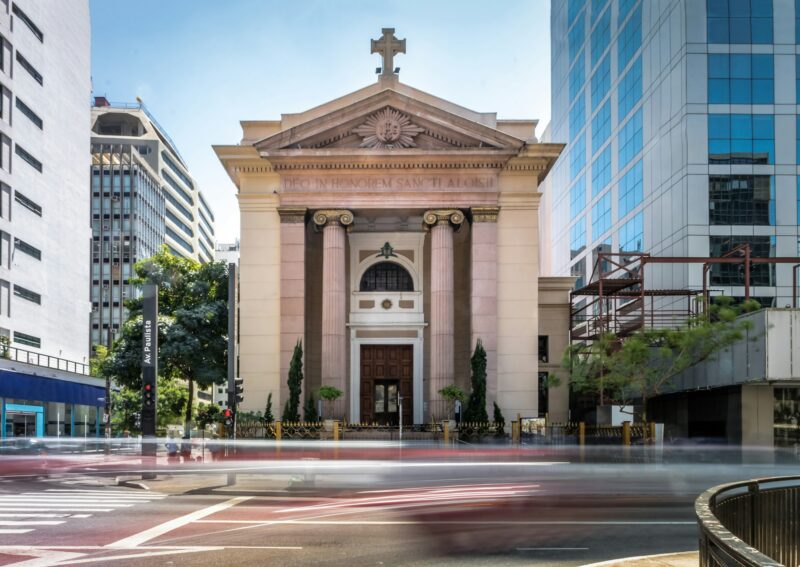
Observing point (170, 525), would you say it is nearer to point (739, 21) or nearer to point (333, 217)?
point (333, 217)

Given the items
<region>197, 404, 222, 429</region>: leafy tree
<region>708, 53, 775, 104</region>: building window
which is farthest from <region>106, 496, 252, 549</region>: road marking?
<region>708, 53, 775, 104</region>: building window

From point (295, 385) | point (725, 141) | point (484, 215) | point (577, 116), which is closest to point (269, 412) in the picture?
point (295, 385)

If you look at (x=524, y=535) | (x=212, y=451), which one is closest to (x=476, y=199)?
(x=212, y=451)

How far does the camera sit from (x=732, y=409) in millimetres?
32906

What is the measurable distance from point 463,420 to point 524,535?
85.3 ft

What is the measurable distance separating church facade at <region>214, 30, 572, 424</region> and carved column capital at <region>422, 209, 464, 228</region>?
61 millimetres

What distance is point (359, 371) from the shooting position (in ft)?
144

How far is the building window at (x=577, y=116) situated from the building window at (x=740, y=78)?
920 inches

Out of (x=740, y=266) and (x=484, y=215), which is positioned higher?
(x=484, y=215)

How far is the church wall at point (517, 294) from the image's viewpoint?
4150cm

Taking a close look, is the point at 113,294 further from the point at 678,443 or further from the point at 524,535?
the point at 524,535

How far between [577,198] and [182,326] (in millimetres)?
41302

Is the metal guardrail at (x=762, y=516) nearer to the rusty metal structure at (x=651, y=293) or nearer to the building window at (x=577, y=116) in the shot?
the rusty metal structure at (x=651, y=293)

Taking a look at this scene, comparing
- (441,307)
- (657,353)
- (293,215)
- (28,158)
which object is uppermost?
(28,158)
